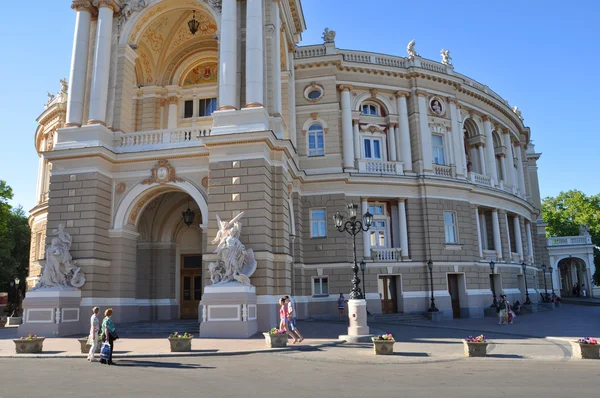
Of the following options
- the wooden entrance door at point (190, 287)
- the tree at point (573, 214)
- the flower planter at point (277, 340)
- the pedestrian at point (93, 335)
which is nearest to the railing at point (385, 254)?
the wooden entrance door at point (190, 287)

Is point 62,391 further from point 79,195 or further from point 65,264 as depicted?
point 79,195

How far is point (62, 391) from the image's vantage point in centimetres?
934

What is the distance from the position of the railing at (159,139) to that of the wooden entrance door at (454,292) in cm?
1862

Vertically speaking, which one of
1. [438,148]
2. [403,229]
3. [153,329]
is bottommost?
[153,329]

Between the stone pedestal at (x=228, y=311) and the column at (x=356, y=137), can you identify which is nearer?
the stone pedestal at (x=228, y=311)

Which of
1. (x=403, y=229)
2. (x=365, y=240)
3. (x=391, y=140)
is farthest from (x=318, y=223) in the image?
(x=391, y=140)

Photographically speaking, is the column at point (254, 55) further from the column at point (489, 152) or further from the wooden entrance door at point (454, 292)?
the column at point (489, 152)

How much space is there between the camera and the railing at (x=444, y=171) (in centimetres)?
3328

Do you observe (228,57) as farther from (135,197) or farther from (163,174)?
(135,197)

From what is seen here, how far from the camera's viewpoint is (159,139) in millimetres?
24234

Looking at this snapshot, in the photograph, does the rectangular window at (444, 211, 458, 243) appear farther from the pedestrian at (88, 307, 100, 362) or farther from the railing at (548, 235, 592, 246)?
the railing at (548, 235, 592, 246)

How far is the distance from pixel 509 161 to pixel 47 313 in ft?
114

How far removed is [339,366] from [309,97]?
73.6ft

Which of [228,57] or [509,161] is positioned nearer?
[228,57]
